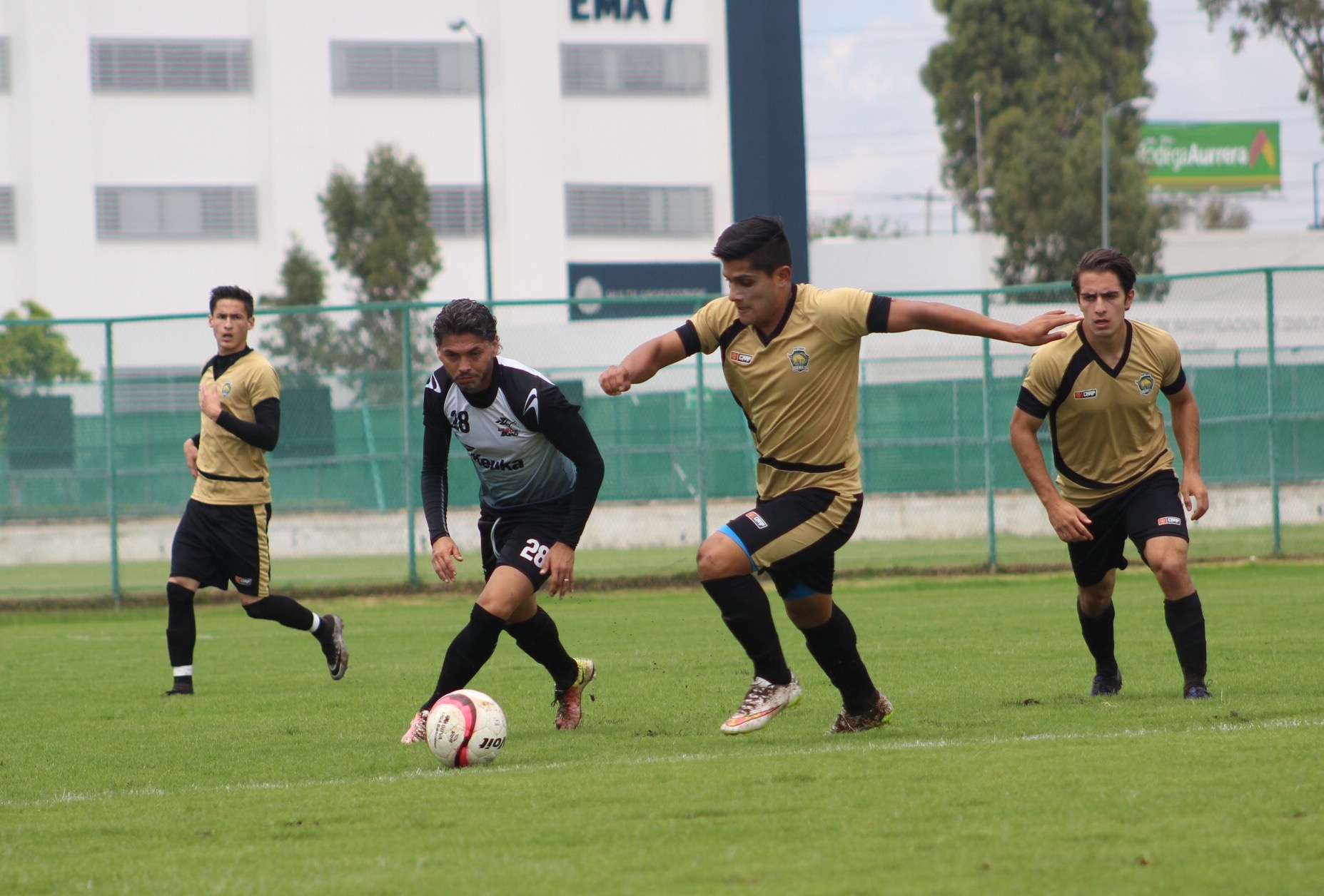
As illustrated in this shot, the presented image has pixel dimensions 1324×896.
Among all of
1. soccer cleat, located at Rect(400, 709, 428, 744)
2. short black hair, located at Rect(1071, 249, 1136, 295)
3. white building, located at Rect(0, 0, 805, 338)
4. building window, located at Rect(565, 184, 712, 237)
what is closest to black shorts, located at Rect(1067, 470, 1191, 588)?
short black hair, located at Rect(1071, 249, 1136, 295)

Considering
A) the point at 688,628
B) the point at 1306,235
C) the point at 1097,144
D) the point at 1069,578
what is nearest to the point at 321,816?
the point at 688,628

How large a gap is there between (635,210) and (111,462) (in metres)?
32.3

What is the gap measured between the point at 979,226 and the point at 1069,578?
160 ft

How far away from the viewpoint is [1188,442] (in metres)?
7.38

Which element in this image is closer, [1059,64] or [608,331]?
[608,331]

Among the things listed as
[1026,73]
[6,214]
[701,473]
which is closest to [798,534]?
[701,473]

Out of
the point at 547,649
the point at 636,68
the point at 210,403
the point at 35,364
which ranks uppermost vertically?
the point at 636,68

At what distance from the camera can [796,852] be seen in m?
4.30

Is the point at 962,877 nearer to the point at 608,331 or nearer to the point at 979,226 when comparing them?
the point at 608,331

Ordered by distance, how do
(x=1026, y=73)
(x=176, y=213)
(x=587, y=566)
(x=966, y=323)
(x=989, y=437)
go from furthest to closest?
(x=1026, y=73) < (x=176, y=213) < (x=587, y=566) < (x=989, y=437) < (x=966, y=323)

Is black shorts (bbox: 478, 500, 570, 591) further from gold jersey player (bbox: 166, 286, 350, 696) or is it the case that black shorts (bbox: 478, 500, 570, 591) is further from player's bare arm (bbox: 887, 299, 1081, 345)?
gold jersey player (bbox: 166, 286, 350, 696)

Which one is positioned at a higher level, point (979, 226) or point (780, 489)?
point (979, 226)

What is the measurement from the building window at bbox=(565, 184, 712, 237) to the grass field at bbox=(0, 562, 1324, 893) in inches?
1458

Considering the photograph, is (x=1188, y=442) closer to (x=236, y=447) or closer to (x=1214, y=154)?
(x=236, y=447)
